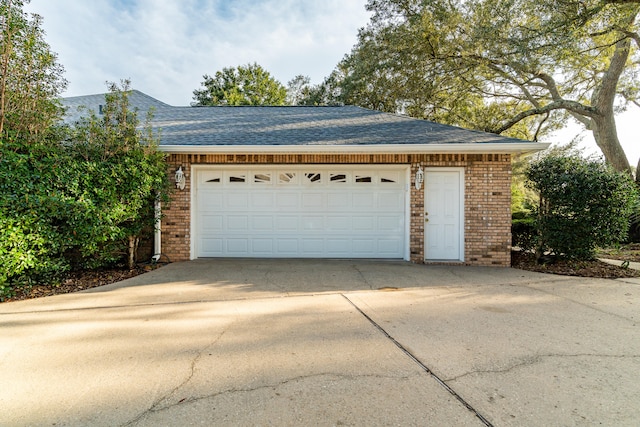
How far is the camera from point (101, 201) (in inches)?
214

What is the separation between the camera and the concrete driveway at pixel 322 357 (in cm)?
209

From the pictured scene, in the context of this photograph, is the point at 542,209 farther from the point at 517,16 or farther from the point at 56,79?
the point at 56,79

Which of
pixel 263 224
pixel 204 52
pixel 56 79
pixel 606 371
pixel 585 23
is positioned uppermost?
pixel 204 52

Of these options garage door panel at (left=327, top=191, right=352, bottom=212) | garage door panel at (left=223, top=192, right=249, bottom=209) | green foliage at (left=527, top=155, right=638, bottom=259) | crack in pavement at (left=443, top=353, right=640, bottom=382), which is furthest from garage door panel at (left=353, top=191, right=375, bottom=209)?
crack in pavement at (left=443, top=353, right=640, bottom=382)

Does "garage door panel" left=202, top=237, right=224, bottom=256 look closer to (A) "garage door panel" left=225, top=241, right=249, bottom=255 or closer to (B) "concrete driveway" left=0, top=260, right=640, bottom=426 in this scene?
(A) "garage door panel" left=225, top=241, right=249, bottom=255

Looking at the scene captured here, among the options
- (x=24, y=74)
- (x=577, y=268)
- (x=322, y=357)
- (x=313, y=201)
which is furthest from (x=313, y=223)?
(x=24, y=74)

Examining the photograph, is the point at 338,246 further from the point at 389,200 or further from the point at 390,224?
the point at 389,200

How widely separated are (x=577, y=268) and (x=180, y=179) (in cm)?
875

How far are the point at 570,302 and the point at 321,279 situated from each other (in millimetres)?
3723

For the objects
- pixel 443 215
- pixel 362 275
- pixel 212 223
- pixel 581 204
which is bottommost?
pixel 362 275

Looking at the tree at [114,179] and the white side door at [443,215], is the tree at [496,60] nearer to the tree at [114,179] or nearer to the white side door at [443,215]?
the white side door at [443,215]

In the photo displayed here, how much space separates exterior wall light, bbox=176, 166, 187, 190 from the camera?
7316mm

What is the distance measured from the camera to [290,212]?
7.75 meters

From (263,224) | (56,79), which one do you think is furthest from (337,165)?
(56,79)
